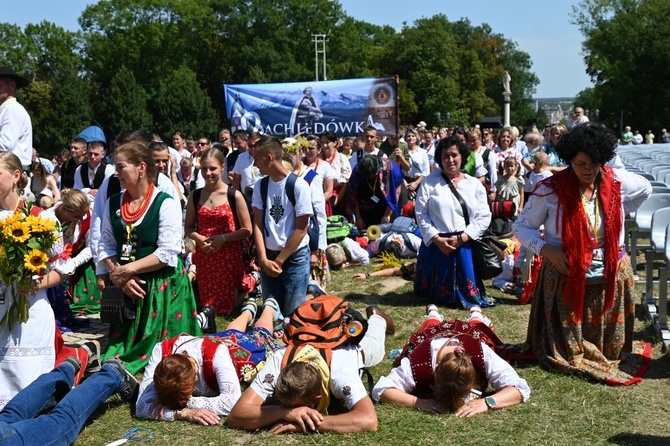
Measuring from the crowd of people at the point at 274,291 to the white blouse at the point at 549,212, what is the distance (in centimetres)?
1

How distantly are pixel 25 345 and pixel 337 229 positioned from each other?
640 cm

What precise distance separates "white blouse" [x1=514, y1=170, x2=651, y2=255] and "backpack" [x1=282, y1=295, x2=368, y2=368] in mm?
1413

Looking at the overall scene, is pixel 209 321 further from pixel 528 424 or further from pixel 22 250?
pixel 528 424

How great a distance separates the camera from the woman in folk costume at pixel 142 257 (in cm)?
562

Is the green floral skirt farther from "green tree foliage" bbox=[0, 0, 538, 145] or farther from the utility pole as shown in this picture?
the utility pole

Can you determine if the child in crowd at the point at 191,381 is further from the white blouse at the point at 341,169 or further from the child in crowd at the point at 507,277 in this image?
the white blouse at the point at 341,169

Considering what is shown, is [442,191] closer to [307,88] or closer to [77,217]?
[77,217]

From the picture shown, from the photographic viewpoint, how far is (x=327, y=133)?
13453 millimetres

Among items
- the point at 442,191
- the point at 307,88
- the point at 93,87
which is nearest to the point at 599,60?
the point at 93,87

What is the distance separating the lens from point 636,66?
52.6m

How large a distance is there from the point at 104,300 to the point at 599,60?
54.7m

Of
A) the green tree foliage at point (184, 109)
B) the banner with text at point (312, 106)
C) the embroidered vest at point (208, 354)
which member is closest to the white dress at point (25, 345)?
the embroidered vest at point (208, 354)

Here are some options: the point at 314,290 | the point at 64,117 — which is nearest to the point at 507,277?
the point at 314,290

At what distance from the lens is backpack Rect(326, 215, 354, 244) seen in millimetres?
10627
